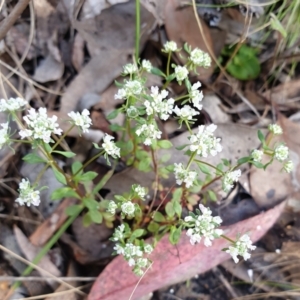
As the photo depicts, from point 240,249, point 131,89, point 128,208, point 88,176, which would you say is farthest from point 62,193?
point 240,249

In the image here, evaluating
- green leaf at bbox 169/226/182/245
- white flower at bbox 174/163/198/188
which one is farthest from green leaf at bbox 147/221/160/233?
white flower at bbox 174/163/198/188

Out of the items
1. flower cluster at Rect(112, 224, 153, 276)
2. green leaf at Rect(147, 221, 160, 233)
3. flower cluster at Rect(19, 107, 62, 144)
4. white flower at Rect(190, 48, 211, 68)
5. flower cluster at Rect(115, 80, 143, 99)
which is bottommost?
green leaf at Rect(147, 221, 160, 233)

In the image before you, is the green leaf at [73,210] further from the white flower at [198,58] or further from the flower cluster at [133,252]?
the white flower at [198,58]

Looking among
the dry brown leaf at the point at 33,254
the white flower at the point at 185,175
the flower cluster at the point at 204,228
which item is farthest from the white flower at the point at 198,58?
the dry brown leaf at the point at 33,254

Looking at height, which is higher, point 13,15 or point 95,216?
point 13,15

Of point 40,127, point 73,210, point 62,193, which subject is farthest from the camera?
point 73,210

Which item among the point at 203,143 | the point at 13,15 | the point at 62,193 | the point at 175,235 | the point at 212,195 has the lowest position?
the point at 212,195

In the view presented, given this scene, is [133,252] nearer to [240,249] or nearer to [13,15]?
[240,249]

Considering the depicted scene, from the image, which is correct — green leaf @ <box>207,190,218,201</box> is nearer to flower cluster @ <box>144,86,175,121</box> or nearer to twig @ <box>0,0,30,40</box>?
flower cluster @ <box>144,86,175,121</box>
